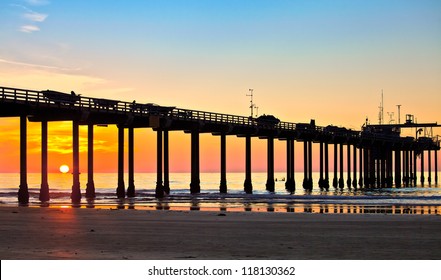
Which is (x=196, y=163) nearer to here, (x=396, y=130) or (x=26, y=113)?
(x=26, y=113)

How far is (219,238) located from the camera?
19.8 meters

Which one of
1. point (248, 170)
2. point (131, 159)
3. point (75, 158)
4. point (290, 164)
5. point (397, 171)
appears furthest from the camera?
point (397, 171)

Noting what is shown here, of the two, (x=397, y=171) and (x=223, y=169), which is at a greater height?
(x=223, y=169)

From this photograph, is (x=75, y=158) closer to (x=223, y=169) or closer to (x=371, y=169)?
(x=223, y=169)

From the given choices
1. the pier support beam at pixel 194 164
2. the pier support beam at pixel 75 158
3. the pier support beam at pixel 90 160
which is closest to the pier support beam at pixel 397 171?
the pier support beam at pixel 194 164

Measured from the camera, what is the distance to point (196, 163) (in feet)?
217

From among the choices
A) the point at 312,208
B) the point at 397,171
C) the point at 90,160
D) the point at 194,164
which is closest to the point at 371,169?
the point at 397,171

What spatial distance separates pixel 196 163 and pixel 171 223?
40.8 meters

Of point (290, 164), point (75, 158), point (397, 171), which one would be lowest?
point (397, 171)

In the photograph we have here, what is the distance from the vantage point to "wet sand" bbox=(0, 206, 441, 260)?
16.2 metres

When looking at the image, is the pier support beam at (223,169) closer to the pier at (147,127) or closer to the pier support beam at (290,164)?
the pier at (147,127)

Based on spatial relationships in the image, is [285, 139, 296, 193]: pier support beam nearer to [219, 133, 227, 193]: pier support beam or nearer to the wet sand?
[219, 133, 227, 193]: pier support beam
